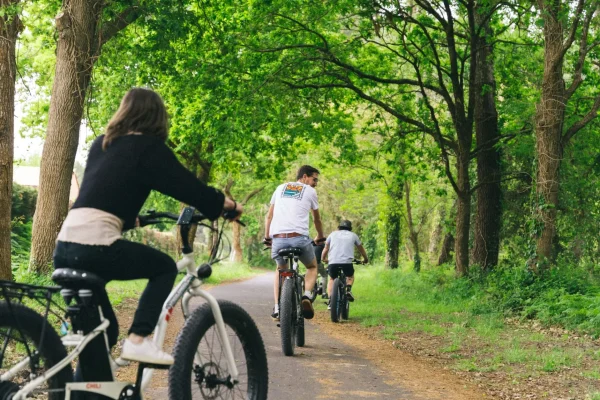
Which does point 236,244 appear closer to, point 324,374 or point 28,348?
point 324,374

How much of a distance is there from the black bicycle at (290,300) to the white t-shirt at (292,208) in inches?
10.8

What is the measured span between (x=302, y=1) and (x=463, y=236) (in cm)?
721

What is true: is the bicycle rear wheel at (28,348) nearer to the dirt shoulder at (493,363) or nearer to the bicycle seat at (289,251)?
the dirt shoulder at (493,363)

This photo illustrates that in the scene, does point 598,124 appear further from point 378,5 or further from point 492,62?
point 378,5

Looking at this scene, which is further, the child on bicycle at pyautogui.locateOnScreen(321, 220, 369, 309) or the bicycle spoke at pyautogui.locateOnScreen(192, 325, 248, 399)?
the child on bicycle at pyautogui.locateOnScreen(321, 220, 369, 309)

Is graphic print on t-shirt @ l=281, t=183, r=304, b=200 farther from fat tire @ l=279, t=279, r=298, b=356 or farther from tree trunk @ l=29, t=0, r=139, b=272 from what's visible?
tree trunk @ l=29, t=0, r=139, b=272

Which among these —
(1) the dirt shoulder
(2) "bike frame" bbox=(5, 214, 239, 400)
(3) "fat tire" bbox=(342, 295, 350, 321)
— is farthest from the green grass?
(2) "bike frame" bbox=(5, 214, 239, 400)

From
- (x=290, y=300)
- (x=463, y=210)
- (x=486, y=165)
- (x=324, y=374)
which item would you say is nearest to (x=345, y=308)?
(x=290, y=300)

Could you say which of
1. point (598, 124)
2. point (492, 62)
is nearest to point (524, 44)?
point (492, 62)

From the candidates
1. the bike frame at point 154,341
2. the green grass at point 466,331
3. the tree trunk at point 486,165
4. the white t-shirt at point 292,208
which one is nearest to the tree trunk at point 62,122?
the white t-shirt at point 292,208

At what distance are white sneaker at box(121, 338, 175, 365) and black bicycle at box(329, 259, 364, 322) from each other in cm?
894

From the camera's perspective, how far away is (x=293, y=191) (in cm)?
916

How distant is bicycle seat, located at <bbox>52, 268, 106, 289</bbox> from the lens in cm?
378

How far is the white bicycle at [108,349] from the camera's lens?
3639 millimetres
